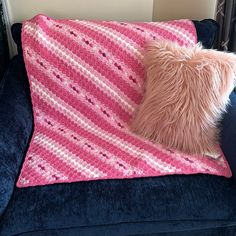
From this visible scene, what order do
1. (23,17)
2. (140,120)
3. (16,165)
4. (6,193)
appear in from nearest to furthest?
(6,193), (16,165), (140,120), (23,17)

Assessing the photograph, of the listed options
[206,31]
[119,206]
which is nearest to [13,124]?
[119,206]

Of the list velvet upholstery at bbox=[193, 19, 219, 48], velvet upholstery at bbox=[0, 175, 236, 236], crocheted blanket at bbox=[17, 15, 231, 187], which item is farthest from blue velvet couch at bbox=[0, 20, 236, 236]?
velvet upholstery at bbox=[193, 19, 219, 48]

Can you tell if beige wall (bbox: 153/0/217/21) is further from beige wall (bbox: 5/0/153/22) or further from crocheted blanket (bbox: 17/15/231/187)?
crocheted blanket (bbox: 17/15/231/187)

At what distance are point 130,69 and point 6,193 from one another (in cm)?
75

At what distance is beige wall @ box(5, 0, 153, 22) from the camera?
1662 millimetres

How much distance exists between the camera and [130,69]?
1.43m

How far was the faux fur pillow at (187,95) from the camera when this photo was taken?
1230mm

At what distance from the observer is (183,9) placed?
175cm

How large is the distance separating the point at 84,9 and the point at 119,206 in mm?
1115

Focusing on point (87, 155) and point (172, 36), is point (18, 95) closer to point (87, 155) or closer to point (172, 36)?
point (87, 155)

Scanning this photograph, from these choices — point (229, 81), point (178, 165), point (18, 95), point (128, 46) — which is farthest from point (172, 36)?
point (18, 95)

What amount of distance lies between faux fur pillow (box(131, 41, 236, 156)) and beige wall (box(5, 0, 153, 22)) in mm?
463

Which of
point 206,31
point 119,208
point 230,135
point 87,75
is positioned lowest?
point 119,208

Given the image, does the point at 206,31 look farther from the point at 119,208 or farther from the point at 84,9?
the point at 119,208
